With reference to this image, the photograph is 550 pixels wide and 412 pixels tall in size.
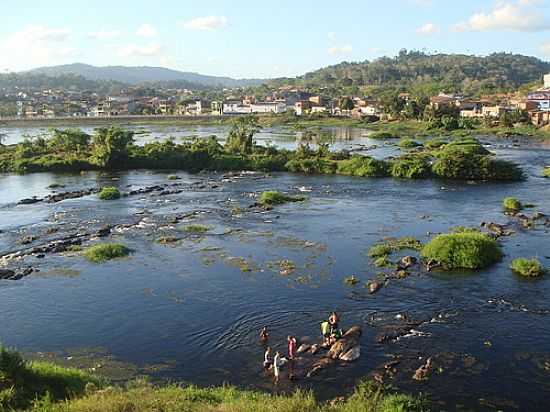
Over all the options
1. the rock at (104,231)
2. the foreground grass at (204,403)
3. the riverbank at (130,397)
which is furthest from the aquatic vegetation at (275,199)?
the foreground grass at (204,403)

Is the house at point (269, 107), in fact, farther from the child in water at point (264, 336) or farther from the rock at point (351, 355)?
the rock at point (351, 355)

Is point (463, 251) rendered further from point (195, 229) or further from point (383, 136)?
point (383, 136)

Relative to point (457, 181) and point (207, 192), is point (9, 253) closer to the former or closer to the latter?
A: point (207, 192)

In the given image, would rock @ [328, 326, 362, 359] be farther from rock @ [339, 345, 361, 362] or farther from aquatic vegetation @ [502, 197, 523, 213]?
aquatic vegetation @ [502, 197, 523, 213]

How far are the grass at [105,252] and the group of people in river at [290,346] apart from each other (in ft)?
45.6

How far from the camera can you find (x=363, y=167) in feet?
207

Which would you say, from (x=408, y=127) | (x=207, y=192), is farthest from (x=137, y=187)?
(x=408, y=127)

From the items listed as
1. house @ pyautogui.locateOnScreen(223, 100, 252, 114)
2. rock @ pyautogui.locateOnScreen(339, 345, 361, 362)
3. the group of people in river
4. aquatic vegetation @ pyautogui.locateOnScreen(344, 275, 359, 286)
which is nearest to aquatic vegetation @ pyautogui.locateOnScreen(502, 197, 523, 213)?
aquatic vegetation @ pyautogui.locateOnScreen(344, 275, 359, 286)

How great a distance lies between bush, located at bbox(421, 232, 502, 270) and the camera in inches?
1219

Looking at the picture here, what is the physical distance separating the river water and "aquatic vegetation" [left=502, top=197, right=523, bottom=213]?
3.04 feet

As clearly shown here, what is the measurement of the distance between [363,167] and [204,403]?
49677 millimetres

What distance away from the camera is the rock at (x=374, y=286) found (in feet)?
91.3

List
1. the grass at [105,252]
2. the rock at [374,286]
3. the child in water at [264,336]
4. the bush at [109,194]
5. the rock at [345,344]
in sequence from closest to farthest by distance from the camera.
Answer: the rock at [345,344]
the child in water at [264,336]
the rock at [374,286]
the grass at [105,252]
the bush at [109,194]

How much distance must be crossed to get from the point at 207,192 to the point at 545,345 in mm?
37738
